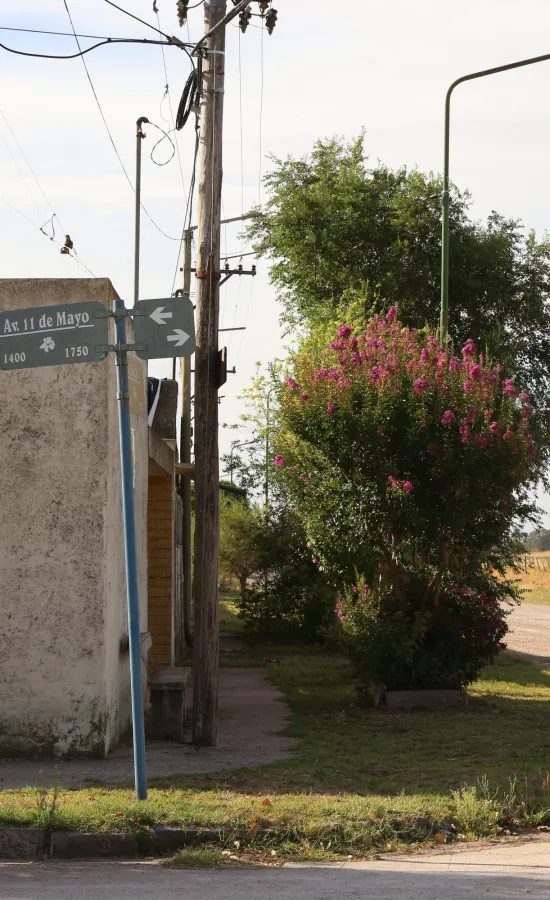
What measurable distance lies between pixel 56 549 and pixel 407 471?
15.1 feet

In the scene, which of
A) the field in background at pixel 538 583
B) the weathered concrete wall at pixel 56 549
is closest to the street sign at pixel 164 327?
the weathered concrete wall at pixel 56 549

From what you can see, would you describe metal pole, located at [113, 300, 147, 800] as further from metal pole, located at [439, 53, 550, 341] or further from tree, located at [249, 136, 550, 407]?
tree, located at [249, 136, 550, 407]

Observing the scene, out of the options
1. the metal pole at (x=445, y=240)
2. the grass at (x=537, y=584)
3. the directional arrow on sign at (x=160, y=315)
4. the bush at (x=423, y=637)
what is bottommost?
the grass at (x=537, y=584)

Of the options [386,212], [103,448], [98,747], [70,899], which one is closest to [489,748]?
[98,747]

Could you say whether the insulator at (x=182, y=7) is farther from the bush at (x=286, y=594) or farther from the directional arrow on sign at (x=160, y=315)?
the bush at (x=286, y=594)

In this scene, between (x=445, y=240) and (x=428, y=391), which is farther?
(x=445, y=240)

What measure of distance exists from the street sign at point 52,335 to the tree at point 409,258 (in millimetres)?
14965

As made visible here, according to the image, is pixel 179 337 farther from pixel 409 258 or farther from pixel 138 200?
pixel 138 200

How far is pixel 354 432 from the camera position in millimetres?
12688

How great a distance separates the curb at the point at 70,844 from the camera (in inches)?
264

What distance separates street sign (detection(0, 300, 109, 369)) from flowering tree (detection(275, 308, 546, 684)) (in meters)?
5.79

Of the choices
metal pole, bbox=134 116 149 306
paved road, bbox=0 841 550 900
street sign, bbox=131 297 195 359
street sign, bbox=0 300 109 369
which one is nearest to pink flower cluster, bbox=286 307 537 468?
street sign, bbox=131 297 195 359

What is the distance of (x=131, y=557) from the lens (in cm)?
716

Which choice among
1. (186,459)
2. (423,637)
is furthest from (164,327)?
(186,459)
